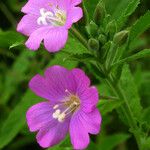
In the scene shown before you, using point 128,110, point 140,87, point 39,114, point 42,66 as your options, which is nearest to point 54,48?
point 39,114

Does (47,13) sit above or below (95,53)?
above

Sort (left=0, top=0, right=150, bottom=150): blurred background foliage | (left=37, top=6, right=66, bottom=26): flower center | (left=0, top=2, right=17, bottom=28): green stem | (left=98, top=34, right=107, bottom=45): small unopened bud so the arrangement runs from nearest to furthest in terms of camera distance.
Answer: (left=98, top=34, right=107, bottom=45): small unopened bud < (left=37, top=6, right=66, bottom=26): flower center < (left=0, top=0, right=150, bottom=150): blurred background foliage < (left=0, top=2, right=17, bottom=28): green stem

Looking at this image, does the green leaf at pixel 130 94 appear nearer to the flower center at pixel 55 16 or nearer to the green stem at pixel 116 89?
the green stem at pixel 116 89

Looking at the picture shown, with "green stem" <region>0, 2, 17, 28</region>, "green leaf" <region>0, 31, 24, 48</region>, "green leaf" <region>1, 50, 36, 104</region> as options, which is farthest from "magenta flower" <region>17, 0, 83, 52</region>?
"green stem" <region>0, 2, 17, 28</region>

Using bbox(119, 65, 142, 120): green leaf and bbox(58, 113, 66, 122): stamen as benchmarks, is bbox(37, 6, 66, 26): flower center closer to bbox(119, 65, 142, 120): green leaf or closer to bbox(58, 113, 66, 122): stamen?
bbox(58, 113, 66, 122): stamen

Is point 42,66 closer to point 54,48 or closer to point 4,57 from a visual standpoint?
point 4,57

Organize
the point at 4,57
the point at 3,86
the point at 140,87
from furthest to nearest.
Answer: the point at 4,57 < the point at 3,86 < the point at 140,87

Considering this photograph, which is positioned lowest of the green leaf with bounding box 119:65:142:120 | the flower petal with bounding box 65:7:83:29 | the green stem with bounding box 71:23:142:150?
the green leaf with bounding box 119:65:142:120
